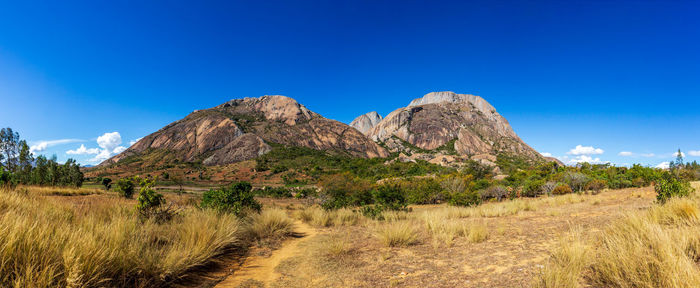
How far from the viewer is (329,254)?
6.14 metres

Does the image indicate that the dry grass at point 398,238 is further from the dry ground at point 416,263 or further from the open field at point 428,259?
the dry ground at point 416,263

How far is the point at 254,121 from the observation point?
16012 cm

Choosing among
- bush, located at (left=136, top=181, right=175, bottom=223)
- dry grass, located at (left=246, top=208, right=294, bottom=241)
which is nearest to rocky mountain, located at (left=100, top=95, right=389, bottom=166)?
dry grass, located at (left=246, top=208, right=294, bottom=241)

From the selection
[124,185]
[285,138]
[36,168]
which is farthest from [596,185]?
[285,138]

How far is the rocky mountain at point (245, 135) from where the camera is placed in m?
126

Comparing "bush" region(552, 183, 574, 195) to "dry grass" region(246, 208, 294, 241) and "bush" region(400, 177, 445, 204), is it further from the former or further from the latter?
"dry grass" region(246, 208, 294, 241)

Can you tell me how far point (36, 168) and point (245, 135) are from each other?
106253 millimetres

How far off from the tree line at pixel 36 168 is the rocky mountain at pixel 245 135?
7083cm

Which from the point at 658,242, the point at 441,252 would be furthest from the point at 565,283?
the point at 441,252

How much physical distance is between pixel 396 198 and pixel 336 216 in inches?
349

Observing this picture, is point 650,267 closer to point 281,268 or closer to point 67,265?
point 281,268

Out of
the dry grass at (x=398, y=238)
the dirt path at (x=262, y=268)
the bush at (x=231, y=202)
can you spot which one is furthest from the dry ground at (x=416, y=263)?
the bush at (x=231, y=202)

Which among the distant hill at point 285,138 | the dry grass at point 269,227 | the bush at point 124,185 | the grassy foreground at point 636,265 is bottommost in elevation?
the dry grass at point 269,227

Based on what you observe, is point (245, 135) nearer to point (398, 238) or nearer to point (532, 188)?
point (532, 188)
